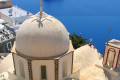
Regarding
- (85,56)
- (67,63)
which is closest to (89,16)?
(85,56)

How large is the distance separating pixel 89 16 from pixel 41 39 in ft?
124

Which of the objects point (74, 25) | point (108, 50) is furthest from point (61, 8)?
point (108, 50)

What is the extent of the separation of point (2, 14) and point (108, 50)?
2264 cm

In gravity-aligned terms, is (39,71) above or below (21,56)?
below

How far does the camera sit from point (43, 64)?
31.0 ft

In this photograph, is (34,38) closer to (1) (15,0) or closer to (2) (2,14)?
(2) (2,14)

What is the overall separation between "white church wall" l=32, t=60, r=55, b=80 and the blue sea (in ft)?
69.4

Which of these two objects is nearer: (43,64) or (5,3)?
(43,64)

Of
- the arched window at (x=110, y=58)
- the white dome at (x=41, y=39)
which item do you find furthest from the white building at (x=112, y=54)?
the white dome at (x=41, y=39)

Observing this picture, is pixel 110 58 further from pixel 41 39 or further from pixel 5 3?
pixel 5 3

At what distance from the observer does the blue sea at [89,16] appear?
35.1m

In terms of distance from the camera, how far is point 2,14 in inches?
1156

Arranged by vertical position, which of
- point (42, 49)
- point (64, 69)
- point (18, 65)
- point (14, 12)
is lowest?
point (64, 69)

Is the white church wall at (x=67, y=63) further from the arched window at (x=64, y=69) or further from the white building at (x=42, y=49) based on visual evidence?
the arched window at (x=64, y=69)
